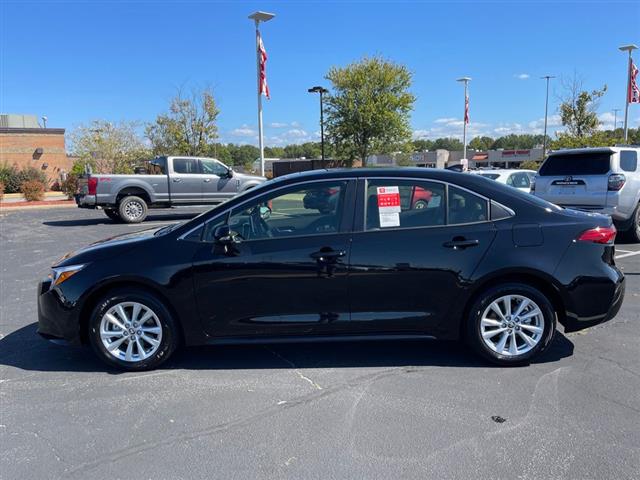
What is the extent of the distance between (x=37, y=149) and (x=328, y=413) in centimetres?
4752

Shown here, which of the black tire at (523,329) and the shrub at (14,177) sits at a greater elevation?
the shrub at (14,177)

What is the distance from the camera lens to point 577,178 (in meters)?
9.45

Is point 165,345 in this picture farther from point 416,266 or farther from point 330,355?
point 416,266

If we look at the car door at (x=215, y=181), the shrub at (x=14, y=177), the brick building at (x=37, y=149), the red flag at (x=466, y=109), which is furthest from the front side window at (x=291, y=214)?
the brick building at (x=37, y=149)

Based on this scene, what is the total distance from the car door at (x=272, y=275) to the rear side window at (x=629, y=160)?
739cm

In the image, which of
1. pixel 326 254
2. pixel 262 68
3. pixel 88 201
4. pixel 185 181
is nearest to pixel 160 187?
pixel 185 181

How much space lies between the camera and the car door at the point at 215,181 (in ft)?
50.9

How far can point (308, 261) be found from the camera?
4.02m

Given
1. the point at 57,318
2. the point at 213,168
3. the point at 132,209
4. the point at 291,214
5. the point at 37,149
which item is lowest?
the point at 57,318

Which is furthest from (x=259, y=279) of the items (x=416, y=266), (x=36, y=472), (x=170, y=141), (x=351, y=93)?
(x=351, y=93)

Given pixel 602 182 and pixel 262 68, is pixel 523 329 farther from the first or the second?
pixel 262 68

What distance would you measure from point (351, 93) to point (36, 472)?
107 feet

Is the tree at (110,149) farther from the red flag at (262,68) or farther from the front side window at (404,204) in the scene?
the front side window at (404,204)

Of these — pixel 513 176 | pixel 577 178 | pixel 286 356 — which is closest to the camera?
pixel 286 356
